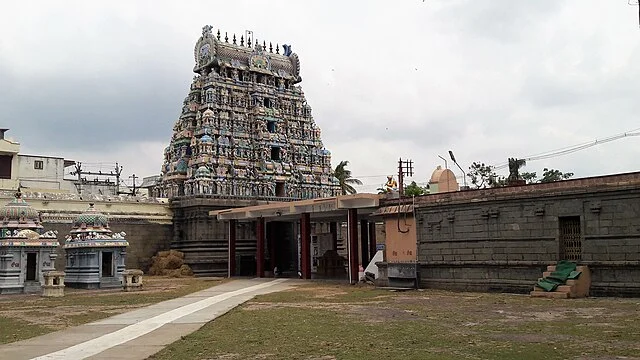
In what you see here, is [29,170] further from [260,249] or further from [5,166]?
[260,249]

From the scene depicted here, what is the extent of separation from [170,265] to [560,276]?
85.8ft

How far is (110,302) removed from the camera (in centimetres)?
2356

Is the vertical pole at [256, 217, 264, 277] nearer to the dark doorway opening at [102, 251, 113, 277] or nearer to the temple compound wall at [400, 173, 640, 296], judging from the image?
the dark doorway opening at [102, 251, 113, 277]

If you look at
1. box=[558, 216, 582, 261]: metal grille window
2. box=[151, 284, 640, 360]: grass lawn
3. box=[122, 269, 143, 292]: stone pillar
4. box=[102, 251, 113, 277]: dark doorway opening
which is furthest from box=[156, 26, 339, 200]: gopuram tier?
box=[558, 216, 582, 261]: metal grille window

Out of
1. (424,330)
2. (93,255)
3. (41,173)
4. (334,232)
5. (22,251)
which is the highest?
(41,173)

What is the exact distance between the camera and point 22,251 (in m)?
29.3

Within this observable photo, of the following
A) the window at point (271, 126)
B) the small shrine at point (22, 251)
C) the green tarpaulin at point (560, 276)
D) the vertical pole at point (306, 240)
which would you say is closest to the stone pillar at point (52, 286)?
the small shrine at point (22, 251)

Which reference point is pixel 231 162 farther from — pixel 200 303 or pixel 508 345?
pixel 508 345

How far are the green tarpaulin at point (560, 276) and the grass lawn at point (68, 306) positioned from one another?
13.8 m

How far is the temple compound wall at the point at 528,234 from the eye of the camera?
69.9 feet

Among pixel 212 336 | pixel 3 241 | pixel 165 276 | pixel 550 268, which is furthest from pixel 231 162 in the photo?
pixel 212 336

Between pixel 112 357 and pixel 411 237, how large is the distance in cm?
1846

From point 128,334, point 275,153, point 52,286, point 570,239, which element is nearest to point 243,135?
point 275,153

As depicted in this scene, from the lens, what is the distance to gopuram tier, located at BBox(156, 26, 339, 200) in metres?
44.6
